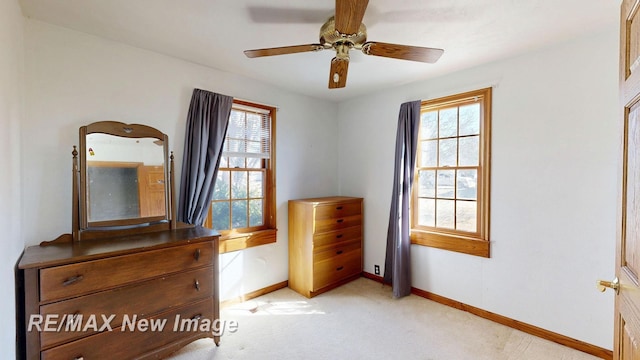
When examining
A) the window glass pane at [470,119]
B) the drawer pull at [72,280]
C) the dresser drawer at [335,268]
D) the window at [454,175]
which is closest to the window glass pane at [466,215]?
the window at [454,175]

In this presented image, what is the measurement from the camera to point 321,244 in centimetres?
313

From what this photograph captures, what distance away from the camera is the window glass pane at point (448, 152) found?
286 cm

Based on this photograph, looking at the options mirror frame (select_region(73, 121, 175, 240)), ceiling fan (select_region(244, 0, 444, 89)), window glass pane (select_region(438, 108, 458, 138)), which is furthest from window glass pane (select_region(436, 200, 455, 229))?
mirror frame (select_region(73, 121, 175, 240))

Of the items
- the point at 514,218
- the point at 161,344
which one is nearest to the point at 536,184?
the point at 514,218

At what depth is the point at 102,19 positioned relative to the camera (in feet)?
6.08

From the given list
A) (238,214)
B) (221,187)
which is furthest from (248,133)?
(238,214)

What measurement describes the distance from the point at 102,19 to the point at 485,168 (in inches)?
128

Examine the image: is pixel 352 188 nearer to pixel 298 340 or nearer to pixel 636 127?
pixel 298 340

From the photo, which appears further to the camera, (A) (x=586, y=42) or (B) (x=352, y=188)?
(B) (x=352, y=188)

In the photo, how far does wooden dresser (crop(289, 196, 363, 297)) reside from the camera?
3.07 meters

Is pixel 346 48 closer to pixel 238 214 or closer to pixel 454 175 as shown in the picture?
pixel 454 175

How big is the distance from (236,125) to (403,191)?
193cm

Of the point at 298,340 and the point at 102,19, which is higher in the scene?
the point at 102,19

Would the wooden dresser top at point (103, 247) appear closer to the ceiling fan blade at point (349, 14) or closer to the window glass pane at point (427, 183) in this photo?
the ceiling fan blade at point (349, 14)
